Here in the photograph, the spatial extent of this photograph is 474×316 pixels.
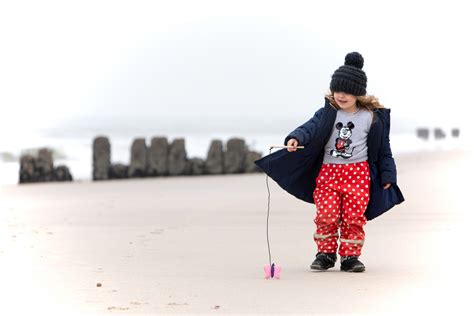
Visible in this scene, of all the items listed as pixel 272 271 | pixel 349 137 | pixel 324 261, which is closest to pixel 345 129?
pixel 349 137

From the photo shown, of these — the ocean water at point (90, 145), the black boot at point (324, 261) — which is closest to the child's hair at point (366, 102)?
the black boot at point (324, 261)

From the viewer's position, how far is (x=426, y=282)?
21.1 ft

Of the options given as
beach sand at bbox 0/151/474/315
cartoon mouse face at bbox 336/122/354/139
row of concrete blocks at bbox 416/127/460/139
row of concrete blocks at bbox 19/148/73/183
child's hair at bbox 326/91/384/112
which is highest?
row of concrete blocks at bbox 416/127/460/139

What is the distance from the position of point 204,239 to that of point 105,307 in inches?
121

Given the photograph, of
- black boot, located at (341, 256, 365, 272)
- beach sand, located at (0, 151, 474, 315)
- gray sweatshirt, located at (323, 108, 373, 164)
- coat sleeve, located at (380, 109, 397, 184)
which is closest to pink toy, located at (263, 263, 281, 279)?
beach sand, located at (0, 151, 474, 315)

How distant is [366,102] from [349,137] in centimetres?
26

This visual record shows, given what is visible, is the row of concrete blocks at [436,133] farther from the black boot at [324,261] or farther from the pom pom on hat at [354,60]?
the black boot at [324,261]

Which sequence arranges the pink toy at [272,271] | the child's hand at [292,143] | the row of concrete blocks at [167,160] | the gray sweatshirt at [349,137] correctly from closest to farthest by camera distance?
the pink toy at [272,271] < the child's hand at [292,143] < the gray sweatshirt at [349,137] < the row of concrete blocks at [167,160]

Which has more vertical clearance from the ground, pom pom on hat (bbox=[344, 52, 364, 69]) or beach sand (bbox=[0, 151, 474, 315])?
pom pom on hat (bbox=[344, 52, 364, 69])

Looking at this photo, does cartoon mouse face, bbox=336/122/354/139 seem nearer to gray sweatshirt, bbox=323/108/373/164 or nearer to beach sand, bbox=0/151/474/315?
gray sweatshirt, bbox=323/108/373/164

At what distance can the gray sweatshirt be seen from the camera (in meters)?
7.05

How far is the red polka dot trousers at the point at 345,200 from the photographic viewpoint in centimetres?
707

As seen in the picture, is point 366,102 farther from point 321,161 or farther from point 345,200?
point 345,200

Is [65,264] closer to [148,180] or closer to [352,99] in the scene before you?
[352,99]
